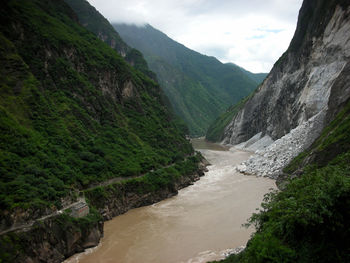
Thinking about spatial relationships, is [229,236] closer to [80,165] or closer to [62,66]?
[80,165]

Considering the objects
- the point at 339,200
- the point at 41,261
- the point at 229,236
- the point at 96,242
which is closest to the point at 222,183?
the point at 229,236

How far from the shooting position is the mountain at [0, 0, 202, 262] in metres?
22.5

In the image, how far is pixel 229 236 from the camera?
2486 centimetres

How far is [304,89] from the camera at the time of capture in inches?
2451

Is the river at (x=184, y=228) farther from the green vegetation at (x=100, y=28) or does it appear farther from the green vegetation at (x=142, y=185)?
the green vegetation at (x=100, y=28)

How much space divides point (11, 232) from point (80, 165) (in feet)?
46.0

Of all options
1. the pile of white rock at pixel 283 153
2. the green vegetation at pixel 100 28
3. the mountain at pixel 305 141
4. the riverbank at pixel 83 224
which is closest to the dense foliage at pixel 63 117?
the riverbank at pixel 83 224

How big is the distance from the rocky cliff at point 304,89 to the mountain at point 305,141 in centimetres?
20

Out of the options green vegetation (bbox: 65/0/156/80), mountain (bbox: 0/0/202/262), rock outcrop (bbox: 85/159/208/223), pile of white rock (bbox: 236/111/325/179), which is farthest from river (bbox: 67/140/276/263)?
green vegetation (bbox: 65/0/156/80)

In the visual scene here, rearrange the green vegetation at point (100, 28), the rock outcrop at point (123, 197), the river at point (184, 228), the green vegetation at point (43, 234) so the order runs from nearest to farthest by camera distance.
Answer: the green vegetation at point (43, 234) < the river at point (184, 228) < the rock outcrop at point (123, 197) < the green vegetation at point (100, 28)

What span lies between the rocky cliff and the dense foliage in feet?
A: 60.9

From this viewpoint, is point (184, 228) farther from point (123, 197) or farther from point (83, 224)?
point (123, 197)

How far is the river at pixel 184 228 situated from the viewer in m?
22.6

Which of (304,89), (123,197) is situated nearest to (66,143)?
(123,197)
